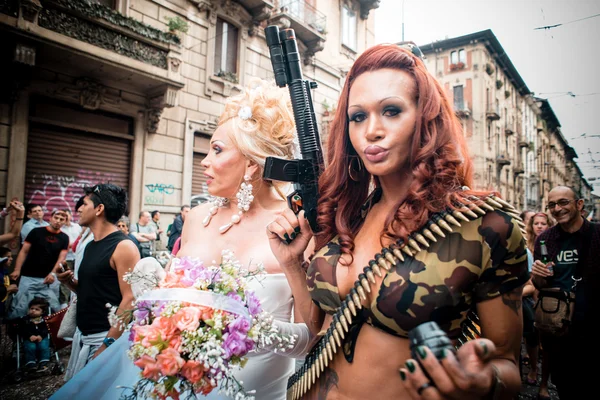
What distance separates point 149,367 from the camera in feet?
4.28

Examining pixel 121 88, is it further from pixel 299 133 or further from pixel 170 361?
pixel 170 361

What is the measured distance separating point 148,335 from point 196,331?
19cm

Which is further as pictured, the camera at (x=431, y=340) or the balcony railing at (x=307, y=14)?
the balcony railing at (x=307, y=14)

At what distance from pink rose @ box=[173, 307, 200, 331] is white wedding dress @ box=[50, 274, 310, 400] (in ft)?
1.55

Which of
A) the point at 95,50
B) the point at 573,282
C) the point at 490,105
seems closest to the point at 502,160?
the point at 490,105

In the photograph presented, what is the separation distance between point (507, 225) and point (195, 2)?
1219cm

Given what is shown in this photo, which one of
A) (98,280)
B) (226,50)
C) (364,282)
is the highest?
(226,50)

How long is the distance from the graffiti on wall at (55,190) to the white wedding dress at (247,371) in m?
7.83

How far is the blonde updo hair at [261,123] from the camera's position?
2.23m

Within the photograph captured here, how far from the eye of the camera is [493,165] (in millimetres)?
29219

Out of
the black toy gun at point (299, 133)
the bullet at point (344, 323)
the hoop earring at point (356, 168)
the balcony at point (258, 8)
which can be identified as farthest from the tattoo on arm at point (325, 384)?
the balcony at point (258, 8)

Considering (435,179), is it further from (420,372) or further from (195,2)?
(195,2)

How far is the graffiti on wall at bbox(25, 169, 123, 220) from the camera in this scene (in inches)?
319

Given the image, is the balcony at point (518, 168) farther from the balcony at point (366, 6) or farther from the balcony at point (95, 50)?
the balcony at point (95, 50)
